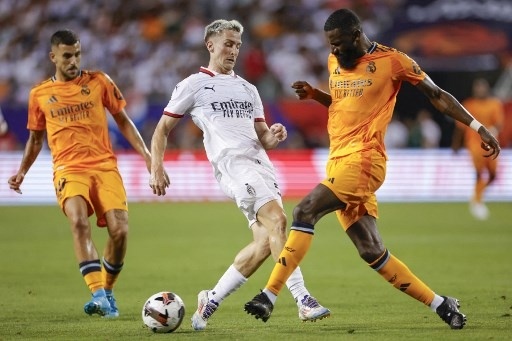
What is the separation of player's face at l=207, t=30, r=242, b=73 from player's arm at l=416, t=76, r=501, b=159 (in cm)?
161

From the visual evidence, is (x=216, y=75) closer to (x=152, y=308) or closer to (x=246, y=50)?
(x=152, y=308)

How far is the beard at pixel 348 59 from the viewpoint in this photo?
8.02 metres

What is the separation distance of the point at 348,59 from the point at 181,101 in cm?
141

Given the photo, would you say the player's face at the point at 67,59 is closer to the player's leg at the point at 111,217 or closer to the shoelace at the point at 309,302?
the player's leg at the point at 111,217

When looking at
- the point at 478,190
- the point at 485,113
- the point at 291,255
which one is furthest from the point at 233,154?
the point at 485,113

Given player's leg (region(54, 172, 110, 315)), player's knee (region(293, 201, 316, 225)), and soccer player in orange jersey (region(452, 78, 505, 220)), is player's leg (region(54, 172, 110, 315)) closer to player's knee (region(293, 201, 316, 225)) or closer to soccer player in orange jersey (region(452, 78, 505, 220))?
player's knee (region(293, 201, 316, 225))

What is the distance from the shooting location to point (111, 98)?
31.6ft

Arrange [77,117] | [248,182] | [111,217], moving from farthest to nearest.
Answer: [77,117] → [111,217] → [248,182]

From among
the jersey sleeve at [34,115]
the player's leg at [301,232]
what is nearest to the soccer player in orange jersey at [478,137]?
the jersey sleeve at [34,115]

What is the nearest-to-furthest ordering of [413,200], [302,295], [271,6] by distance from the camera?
[302,295]
[413,200]
[271,6]

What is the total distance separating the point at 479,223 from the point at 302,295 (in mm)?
11196

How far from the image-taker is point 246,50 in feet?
88.0

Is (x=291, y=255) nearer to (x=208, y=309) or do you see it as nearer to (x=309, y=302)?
(x=309, y=302)

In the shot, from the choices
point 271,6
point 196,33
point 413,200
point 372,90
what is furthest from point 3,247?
point 271,6
